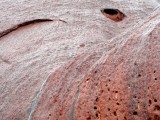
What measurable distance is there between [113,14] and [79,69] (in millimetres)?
917

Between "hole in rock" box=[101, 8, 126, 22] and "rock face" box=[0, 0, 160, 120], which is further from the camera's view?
"hole in rock" box=[101, 8, 126, 22]

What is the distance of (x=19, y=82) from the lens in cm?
136

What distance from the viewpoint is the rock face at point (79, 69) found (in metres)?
1.02

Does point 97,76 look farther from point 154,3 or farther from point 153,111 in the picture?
point 154,3

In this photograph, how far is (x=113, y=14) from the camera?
206 cm

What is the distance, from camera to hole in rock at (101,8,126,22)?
6.57 ft

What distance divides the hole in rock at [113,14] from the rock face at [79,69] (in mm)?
96

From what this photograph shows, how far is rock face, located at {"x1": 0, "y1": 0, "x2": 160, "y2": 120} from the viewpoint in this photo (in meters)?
1.02

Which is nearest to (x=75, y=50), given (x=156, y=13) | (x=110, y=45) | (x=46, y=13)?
(x=110, y=45)

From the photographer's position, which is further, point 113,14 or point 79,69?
point 113,14

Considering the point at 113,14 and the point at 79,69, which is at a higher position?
the point at 79,69

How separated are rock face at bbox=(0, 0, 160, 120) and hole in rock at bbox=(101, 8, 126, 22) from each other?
10 centimetres

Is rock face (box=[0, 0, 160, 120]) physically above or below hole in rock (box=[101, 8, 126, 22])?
above

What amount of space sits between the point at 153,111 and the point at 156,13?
0.46 metres
